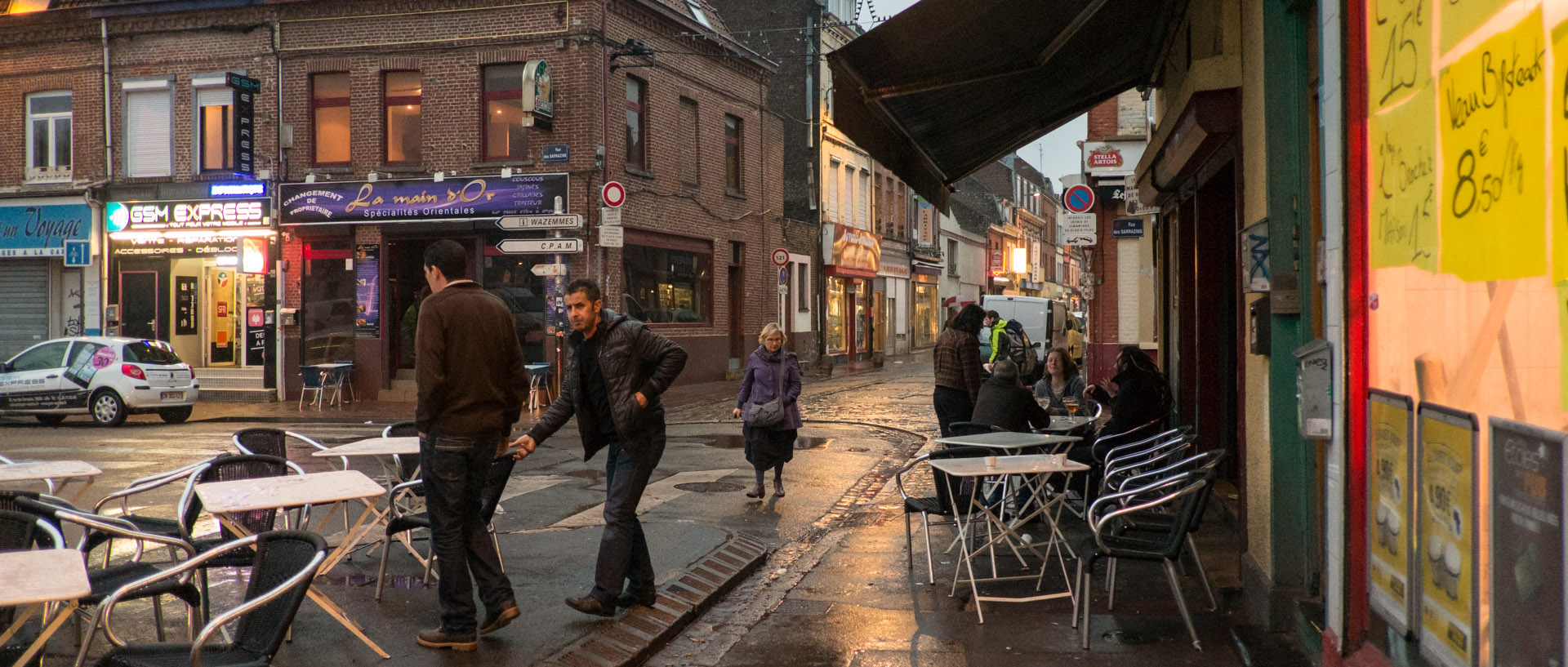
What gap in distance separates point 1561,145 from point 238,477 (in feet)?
18.8

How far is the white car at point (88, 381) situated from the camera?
17.6 metres

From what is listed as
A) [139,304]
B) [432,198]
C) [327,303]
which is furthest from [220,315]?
[432,198]

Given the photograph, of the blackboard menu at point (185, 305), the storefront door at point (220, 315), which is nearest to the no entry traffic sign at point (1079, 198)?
the storefront door at point (220, 315)

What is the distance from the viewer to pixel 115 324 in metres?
23.9

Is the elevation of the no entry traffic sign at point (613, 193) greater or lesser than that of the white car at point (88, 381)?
greater

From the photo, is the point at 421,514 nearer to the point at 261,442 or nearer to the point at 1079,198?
the point at 261,442

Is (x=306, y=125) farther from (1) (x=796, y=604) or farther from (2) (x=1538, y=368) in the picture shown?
(2) (x=1538, y=368)

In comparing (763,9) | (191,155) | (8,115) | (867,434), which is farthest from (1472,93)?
(763,9)

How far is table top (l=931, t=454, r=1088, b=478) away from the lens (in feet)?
20.9

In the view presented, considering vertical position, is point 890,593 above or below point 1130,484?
below

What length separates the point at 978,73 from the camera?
25.3 ft

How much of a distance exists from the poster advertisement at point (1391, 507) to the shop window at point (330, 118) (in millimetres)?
21693

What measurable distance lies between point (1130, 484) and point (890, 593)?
1.67 metres

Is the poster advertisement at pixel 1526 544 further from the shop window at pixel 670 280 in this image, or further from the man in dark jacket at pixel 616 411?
the shop window at pixel 670 280
